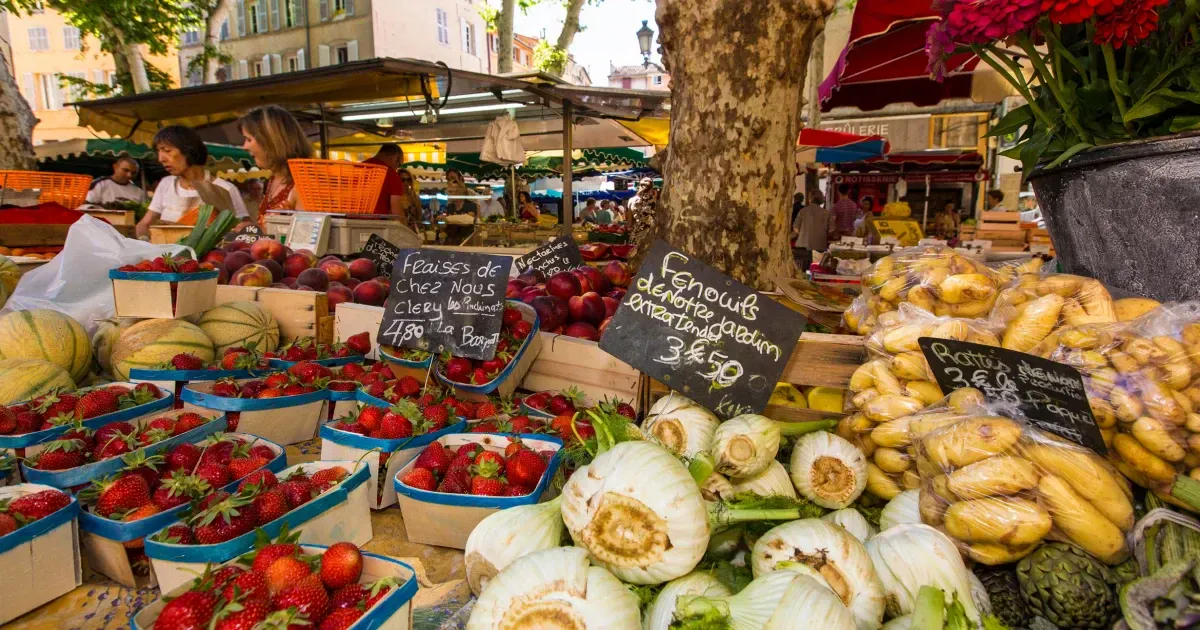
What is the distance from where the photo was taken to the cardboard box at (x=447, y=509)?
155 centimetres

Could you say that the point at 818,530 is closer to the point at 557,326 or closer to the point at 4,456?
the point at 557,326

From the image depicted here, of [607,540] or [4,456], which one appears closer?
[607,540]

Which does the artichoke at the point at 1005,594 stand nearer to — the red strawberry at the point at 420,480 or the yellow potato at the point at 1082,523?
the yellow potato at the point at 1082,523

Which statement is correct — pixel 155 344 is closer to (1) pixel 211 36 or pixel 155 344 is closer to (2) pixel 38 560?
(2) pixel 38 560

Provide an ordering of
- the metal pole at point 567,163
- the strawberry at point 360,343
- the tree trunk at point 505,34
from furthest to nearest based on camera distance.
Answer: the tree trunk at point 505,34 < the metal pole at point 567,163 < the strawberry at point 360,343

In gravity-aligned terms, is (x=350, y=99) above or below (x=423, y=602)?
above

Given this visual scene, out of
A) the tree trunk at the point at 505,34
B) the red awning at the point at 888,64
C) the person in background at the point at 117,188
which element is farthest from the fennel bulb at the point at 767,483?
the tree trunk at the point at 505,34

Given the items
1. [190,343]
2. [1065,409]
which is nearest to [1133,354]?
[1065,409]

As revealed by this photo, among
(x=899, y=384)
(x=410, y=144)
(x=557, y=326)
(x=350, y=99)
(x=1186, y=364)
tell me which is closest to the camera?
(x=1186, y=364)

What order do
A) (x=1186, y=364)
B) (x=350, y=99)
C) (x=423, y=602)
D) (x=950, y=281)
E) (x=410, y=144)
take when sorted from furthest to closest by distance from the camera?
(x=410, y=144) < (x=350, y=99) < (x=950, y=281) < (x=423, y=602) < (x=1186, y=364)

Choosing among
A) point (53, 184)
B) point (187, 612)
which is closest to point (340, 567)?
point (187, 612)

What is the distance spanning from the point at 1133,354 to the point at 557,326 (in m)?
1.98

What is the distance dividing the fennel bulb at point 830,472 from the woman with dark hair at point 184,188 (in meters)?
4.87

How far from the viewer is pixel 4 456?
171 centimetres
